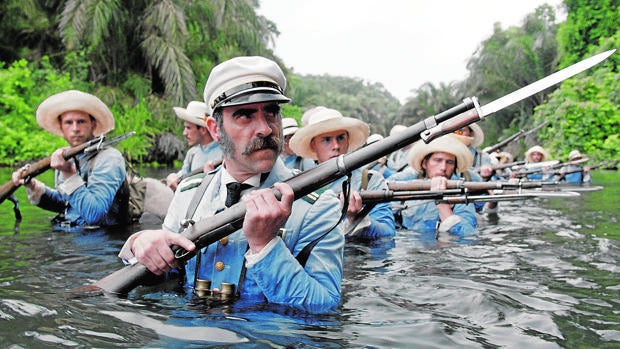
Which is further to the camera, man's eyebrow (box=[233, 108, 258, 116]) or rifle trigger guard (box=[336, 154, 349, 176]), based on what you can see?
man's eyebrow (box=[233, 108, 258, 116])

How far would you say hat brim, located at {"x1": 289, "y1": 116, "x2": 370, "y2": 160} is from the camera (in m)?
6.62

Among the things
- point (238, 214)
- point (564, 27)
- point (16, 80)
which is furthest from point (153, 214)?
point (564, 27)

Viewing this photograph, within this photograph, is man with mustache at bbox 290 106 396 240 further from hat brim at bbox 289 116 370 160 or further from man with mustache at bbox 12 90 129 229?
man with mustache at bbox 12 90 129 229

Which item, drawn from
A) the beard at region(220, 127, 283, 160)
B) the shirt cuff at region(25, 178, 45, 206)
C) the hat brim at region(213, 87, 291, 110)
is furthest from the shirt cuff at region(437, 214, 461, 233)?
the shirt cuff at region(25, 178, 45, 206)

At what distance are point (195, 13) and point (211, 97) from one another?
25.3 metres

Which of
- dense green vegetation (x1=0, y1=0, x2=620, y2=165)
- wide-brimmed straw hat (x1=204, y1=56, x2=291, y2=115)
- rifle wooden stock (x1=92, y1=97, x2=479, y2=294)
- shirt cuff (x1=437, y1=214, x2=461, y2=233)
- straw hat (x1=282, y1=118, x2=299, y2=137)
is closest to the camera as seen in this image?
rifle wooden stock (x1=92, y1=97, x2=479, y2=294)

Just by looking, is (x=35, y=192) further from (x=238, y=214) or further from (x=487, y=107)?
(x=487, y=107)

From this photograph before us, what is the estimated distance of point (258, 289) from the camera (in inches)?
120

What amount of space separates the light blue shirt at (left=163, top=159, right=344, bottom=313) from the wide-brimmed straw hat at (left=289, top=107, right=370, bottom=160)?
346 centimetres

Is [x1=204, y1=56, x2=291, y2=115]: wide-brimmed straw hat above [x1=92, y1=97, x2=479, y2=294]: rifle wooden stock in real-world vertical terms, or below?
above

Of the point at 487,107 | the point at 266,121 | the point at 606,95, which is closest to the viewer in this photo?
the point at 487,107

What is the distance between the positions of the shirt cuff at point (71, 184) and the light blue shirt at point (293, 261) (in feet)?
12.3

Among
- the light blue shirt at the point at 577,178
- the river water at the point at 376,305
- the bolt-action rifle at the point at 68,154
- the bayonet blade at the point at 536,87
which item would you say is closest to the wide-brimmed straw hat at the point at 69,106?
the bolt-action rifle at the point at 68,154

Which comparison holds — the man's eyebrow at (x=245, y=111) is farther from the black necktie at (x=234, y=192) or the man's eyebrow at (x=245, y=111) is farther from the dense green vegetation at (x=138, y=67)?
the dense green vegetation at (x=138, y=67)
